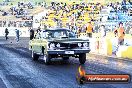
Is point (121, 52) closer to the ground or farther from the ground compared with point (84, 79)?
closer to the ground

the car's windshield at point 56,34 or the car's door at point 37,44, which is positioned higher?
the car's windshield at point 56,34

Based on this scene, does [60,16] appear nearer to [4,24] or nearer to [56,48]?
[4,24]

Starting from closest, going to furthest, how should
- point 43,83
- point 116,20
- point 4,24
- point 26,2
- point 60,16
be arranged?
point 43,83 → point 116,20 → point 60,16 → point 4,24 → point 26,2

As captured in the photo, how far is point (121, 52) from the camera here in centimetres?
2297

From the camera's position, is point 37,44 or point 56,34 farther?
point 37,44

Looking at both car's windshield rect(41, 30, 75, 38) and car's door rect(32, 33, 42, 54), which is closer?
car's windshield rect(41, 30, 75, 38)

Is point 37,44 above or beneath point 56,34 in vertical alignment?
beneath

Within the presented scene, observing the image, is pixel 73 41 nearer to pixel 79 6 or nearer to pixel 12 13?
pixel 79 6

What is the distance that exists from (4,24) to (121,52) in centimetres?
4380

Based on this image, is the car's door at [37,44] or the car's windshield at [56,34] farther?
the car's door at [37,44]

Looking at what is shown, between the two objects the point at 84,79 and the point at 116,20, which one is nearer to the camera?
the point at 84,79

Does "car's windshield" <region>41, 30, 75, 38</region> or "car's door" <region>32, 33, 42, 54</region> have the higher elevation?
"car's windshield" <region>41, 30, 75, 38</region>

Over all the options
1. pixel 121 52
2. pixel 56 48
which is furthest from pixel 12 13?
pixel 56 48

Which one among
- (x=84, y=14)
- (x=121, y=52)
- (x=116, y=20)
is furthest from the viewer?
(x=84, y=14)
